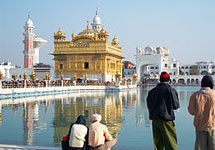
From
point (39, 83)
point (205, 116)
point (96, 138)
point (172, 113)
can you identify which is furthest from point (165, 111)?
point (39, 83)

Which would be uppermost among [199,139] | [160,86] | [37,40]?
[37,40]

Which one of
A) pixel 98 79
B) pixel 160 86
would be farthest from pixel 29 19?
pixel 160 86

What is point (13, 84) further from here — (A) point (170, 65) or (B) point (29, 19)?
(A) point (170, 65)

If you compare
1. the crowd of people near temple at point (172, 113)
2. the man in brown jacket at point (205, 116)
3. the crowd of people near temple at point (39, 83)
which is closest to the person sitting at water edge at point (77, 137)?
the crowd of people near temple at point (172, 113)

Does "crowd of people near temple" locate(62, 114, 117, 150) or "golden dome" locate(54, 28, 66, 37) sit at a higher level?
"golden dome" locate(54, 28, 66, 37)

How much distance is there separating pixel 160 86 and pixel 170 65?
80.7 metres

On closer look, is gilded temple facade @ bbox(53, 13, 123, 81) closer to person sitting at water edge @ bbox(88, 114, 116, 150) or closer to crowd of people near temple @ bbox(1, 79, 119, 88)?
crowd of people near temple @ bbox(1, 79, 119, 88)

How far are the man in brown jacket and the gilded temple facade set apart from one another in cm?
4180

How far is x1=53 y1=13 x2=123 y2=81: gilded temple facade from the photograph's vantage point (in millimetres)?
46906

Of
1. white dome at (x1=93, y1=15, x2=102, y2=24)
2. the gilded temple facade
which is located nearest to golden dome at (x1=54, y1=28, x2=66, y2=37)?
the gilded temple facade

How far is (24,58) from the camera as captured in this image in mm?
67125

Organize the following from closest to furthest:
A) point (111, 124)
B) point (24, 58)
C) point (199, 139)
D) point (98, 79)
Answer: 1. point (199, 139)
2. point (111, 124)
3. point (98, 79)
4. point (24, 58)

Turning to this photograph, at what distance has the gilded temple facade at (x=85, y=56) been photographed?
4691cm

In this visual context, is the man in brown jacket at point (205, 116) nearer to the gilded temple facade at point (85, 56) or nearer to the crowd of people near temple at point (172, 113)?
the crowd of people near temple at point (172, 113)
